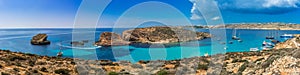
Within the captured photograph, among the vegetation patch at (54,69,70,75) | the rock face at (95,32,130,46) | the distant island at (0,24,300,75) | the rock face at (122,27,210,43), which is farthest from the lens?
the rock face at (122,27,210,43)

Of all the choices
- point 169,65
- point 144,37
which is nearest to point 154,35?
point 144,37

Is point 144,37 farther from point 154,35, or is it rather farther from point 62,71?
point 62,71

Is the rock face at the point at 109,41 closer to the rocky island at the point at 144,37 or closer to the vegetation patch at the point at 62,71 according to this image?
the rocky island at the point at 144,37

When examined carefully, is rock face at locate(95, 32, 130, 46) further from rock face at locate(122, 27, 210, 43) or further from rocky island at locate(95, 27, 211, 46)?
rock face at locate(122, 27, 210, 43)

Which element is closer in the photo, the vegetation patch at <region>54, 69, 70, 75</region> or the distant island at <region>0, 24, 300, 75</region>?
the distant island at <region>0, 24, 300, 75</region>

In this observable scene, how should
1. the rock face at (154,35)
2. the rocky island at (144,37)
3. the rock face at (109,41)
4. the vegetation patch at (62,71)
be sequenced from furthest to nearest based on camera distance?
the rock face at (154,35)
the rocky island at (144,37)
the rock face at (109,41)
the vegetation patch at (62,71)

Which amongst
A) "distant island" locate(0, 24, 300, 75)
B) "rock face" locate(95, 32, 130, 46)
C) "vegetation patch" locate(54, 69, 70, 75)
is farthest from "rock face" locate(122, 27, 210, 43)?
"vegetation patch" locate(54, 69, 70, 75)

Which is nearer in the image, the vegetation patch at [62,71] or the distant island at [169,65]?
the distant island at [169,65]

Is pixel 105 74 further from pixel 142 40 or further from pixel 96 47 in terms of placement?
pixel 142 40

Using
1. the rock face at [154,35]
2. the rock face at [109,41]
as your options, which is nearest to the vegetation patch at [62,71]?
the rock face at [109,41]

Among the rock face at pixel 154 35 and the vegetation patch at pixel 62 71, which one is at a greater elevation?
the vegetation patch at pixel 62 71

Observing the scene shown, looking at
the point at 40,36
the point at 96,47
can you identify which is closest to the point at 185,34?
the point at 96,47
